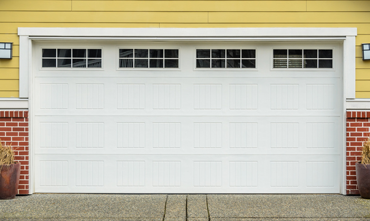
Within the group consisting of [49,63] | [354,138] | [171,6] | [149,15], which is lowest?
[354,138]

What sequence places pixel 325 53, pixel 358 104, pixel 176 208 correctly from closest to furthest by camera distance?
1. pixel 176 208
2. pixel 358 104
3. pixel 325 53

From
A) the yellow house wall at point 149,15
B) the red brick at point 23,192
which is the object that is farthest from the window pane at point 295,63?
the red brick at point 23,192

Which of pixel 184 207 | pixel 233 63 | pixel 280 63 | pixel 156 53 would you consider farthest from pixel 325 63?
pixel 184 207

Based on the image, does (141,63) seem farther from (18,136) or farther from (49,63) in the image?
(18,136)

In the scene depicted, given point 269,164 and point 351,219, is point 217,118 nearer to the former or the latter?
point 269,164

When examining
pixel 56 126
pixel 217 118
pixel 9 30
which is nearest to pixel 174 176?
pixel 217 118

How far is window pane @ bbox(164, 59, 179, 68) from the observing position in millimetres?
6129

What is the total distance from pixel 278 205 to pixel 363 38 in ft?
9.67

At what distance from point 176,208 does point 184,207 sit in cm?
12

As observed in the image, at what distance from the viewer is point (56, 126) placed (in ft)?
20.0

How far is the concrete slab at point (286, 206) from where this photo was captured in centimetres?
499

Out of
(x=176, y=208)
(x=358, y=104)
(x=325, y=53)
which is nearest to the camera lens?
(x=176, y=208)

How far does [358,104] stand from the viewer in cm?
587

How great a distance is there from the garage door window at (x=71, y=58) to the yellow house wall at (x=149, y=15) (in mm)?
425
